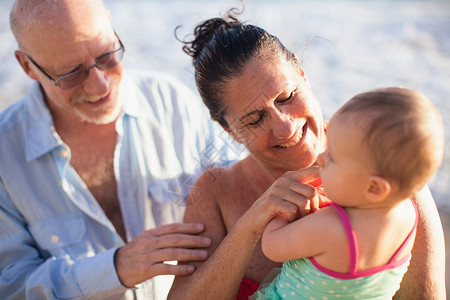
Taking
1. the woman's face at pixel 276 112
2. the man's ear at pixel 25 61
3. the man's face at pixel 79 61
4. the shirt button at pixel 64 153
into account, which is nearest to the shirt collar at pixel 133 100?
the man's face at pixel 79 61

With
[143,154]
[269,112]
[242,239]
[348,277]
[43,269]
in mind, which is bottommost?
[43,269]

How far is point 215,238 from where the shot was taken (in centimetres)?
237

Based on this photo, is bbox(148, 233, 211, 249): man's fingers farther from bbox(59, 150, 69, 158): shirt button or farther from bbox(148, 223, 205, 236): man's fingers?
bbox(59, 150, 69, 158): shirt button

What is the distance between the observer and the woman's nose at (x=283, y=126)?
2029 mm

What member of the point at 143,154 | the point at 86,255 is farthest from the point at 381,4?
the point at 86,255

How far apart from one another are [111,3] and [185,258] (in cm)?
1056

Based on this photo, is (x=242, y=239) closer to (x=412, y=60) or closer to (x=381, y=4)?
(x=412, y=60)

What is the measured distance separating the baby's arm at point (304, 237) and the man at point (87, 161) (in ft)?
2.72

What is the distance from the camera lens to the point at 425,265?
195 centimetres

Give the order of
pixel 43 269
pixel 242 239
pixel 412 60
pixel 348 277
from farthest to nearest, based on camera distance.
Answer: pixel 412 60
pixel 43 269
pixel 242 239
pixel 348 277

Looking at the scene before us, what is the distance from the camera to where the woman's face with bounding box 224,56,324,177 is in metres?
2.05

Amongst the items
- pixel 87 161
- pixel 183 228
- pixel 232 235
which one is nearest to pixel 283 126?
pixel 232 235

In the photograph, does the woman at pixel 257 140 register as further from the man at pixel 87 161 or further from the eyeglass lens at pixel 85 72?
the eyeglass lens at pixel 85 72

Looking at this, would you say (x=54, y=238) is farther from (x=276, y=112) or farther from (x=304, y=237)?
(x=304, y=237)
